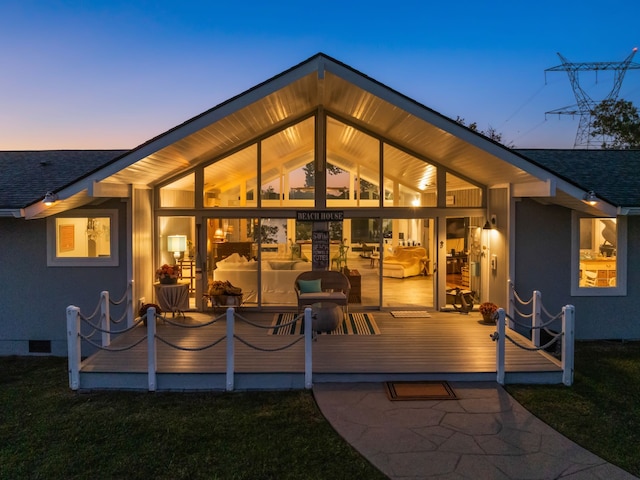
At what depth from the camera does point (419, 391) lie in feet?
21.6

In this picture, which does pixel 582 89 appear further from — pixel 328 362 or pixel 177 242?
pixel 328 362

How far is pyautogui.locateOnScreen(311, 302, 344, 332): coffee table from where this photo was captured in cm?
898

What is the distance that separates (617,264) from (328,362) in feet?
19.7

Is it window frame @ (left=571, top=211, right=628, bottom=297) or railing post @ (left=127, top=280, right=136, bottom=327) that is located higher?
window frame @ (left=571, top=211, right=628, bottom=297)

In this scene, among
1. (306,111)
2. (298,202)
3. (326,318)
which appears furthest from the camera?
(298,202)

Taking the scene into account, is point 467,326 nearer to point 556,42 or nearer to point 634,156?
point 634,156

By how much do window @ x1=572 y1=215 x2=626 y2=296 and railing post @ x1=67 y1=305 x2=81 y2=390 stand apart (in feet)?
27.6

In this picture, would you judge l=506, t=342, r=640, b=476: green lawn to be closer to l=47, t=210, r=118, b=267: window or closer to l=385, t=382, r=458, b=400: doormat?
l=385, t=382, r=458, b=400: doormat

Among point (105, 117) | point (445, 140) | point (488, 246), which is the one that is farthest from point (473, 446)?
point (105, 117)

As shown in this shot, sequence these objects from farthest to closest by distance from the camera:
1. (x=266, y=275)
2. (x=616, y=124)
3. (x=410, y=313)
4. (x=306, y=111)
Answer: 1. (x=616, y=124)
2. (x=266, y=275)
3. (x=410, y=313)
4. (x=306, y=111)

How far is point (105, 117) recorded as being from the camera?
60.8 ft

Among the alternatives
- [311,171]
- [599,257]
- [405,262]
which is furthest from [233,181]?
[599,257]

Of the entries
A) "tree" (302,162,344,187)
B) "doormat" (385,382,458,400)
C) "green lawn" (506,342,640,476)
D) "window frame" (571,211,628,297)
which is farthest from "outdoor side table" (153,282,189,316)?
"window frame" (571,211,628,297)

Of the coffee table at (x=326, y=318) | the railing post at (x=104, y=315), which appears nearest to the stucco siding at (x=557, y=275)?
the coffee table at (x=326, y=318)
